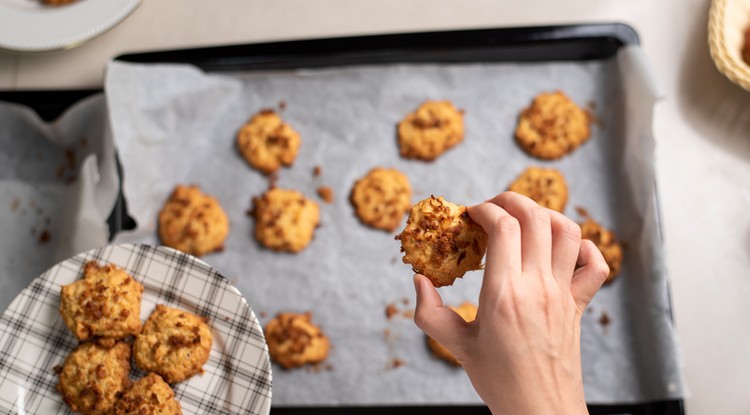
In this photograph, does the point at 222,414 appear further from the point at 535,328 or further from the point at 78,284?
the point at 535,328

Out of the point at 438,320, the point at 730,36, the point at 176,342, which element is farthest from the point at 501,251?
the point at 730,36

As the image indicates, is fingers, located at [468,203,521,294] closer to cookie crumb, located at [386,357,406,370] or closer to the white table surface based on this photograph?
cookie crumb, located at [386,357,406,370]

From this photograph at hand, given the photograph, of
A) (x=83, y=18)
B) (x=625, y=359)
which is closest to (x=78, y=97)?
(x=83, y=18)

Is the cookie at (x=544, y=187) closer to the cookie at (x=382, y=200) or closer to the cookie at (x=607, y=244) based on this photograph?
the cookie at (x=607, y=244)

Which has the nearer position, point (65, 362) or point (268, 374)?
point (268, 374)

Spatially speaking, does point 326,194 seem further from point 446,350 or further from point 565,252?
point 565,252
